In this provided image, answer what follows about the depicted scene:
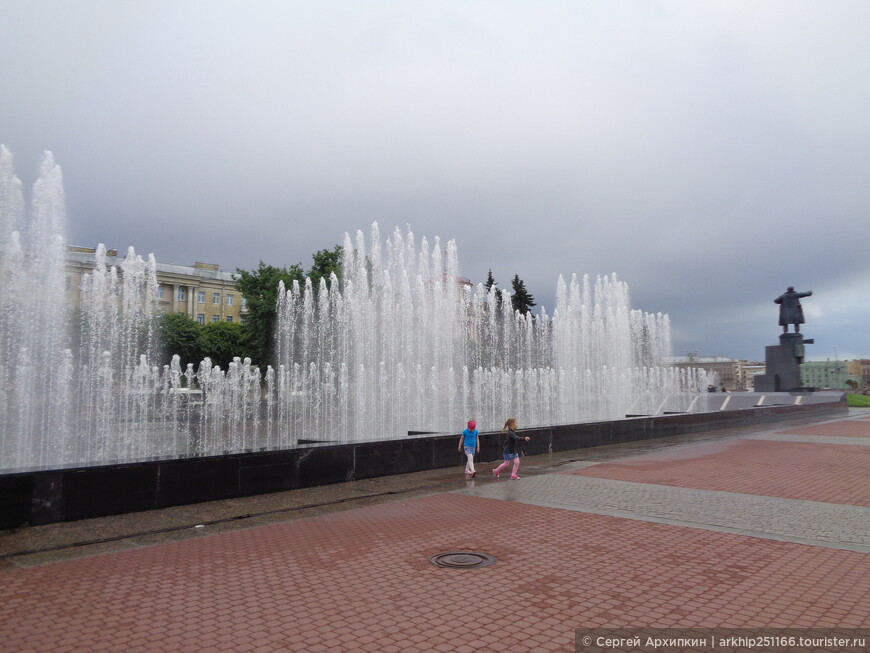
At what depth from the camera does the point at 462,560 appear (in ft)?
18.2

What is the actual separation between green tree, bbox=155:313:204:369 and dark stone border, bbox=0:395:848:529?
3830 cm

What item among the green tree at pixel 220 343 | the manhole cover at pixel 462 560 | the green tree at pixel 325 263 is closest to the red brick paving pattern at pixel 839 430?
the manhole cover at pixel 462 560

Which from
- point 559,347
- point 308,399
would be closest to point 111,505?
point 308,399

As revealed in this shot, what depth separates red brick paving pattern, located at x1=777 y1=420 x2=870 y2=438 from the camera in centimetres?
1893

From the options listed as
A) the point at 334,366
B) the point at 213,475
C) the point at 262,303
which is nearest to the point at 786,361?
the point at 334,366

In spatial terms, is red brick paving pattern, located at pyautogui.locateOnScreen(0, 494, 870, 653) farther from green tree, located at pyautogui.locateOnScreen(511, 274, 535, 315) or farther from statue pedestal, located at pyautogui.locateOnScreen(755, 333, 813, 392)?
green tree, located at pyautogui.locateOnScreen(511, 274, 535, 315)

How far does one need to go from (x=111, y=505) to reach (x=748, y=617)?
6.91m

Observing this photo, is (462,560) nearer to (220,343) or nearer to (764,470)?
(764,470)

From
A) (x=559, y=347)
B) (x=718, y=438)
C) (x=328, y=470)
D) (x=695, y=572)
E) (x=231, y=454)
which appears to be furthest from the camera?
(x=559, y=347)

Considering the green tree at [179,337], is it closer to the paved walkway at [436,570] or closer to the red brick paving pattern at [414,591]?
the paved walkway at [436,570]

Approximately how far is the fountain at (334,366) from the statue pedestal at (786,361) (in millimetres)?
7009

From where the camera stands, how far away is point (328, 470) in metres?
9.69

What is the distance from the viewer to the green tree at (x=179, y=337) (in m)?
45.1

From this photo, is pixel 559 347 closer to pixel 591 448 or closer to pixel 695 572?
pixel 591 448
